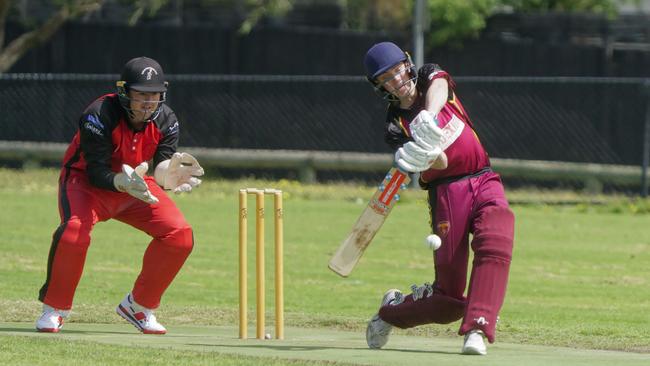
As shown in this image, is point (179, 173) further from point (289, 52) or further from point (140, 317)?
point (289, 52)

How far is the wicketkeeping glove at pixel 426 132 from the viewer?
294 inches

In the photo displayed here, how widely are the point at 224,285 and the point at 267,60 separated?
10.5 metres

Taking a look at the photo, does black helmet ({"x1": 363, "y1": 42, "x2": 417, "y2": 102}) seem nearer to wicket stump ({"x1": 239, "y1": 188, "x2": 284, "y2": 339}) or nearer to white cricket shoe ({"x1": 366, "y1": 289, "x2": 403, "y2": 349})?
wicket stump ({"x1": 239, "y1": 188, "x2": 284, "y2": 339})

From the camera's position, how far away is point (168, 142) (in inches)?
366

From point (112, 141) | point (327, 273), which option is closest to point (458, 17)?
point (327, 273)

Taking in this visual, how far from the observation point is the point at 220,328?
9.84m

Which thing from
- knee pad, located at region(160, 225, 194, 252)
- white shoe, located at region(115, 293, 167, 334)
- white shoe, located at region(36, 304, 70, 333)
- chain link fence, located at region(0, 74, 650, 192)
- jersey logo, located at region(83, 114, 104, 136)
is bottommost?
chain link fence, located at region(0, 74, 650, 192)

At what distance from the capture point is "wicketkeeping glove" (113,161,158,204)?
28.3 ft

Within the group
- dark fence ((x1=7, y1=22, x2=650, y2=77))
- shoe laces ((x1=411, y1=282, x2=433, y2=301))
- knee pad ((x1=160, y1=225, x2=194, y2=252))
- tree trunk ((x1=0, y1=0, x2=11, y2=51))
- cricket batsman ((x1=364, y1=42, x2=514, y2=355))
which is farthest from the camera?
tree trunk ((x1=0, y1=0, x2=11, y2=51))

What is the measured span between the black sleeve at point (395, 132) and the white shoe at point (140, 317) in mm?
2224

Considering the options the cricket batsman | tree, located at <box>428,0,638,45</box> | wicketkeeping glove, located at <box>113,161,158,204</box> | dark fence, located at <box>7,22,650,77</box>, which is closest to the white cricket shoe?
the cricket batsman

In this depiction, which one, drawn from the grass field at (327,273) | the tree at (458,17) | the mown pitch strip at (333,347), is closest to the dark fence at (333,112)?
the grass field at (327,273)

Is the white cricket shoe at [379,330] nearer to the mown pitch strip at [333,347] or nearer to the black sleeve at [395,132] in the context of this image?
the mown pitch strip at [333,347]

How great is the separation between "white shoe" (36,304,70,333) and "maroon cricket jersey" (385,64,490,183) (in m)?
2.48
